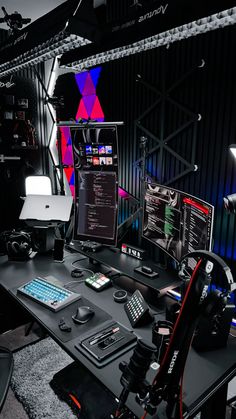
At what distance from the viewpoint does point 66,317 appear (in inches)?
63.4

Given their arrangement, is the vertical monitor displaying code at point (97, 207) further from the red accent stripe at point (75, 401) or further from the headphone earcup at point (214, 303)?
the headphone earcup at point (214, 303)

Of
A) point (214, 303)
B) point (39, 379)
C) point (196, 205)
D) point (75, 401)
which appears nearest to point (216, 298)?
point (214, 303)

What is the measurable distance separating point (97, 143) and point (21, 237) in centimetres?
96

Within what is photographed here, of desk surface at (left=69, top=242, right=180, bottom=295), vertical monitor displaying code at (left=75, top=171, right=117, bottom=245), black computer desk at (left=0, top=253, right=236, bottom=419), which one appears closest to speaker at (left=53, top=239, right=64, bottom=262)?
desk surface at (left=69, top=242, right=180, bottom=295)

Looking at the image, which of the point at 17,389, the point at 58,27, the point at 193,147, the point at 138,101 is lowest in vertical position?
the point at 17,389

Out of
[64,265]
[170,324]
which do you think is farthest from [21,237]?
[170,324]

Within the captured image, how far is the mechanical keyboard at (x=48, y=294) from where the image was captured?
5.55 ft

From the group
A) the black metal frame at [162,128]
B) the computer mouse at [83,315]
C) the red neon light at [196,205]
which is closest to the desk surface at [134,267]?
the computer mouse at [83,315]

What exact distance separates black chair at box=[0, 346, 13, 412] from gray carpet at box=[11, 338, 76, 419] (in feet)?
1.93

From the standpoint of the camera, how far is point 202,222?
4.96ft

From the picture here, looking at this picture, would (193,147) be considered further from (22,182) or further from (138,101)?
(22,182)

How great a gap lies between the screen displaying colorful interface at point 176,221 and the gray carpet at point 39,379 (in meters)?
1.26

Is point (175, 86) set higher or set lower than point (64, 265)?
higher

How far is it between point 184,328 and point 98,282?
1.05m
